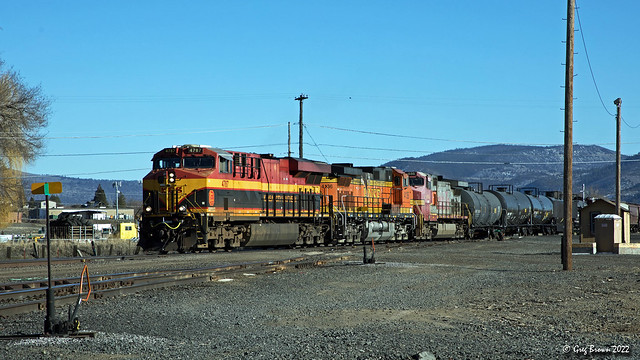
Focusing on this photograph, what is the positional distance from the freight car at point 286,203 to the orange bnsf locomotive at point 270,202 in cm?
4

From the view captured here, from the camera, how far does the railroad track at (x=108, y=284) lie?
1223 centimetres

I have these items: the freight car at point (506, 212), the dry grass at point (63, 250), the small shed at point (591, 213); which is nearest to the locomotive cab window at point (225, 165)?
the dry grass at point (63, 250)

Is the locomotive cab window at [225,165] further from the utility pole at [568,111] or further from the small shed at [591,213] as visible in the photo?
the small shed at [591,213]

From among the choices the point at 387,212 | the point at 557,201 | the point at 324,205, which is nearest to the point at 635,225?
the point at 557,201

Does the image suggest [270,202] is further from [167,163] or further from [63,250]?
[63,250]

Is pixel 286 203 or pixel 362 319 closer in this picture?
pixel 362 319

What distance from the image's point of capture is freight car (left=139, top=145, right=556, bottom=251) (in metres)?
25.2

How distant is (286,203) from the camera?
3056cm

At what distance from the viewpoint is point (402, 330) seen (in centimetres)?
977

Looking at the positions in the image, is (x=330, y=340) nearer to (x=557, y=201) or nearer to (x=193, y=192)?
(x=193, y=192)

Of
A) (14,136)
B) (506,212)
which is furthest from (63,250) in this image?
(506,212)

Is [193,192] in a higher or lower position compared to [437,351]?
higher

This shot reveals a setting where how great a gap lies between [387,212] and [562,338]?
2976 centimetres

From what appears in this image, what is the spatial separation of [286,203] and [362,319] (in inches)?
780
